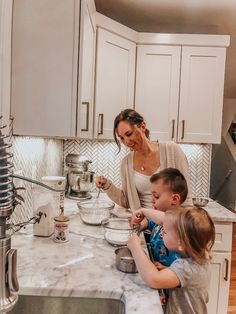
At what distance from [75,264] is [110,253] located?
172 mm

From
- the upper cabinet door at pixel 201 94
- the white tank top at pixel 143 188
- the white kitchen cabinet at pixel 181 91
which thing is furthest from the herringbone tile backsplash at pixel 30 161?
the upper cabinet door at pixel 201 94

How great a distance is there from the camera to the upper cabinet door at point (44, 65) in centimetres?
132

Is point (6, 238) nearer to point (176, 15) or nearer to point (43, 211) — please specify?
point (43, 211)

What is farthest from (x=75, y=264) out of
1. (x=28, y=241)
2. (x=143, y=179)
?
(x=143, y=179)

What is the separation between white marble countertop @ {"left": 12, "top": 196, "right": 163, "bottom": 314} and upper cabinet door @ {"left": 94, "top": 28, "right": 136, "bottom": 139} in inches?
42.0

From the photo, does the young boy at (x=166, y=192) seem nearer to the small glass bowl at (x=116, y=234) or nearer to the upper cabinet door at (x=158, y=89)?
the small glass bowl at (x=116, y=234)

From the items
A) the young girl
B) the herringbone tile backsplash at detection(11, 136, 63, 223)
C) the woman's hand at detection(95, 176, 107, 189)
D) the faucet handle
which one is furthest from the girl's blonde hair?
the woman's hand at detection(95, 176, 107, 189)

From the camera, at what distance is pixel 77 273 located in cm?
105

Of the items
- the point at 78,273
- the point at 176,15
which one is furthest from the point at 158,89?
the point at 78,273

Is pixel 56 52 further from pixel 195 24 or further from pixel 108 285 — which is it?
pixel 195 24

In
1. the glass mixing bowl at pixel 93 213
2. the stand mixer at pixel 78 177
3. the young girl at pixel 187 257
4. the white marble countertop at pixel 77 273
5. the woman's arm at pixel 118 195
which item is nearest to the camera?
the white marble countertop at pixel 77 273

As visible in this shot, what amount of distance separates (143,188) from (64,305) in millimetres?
951

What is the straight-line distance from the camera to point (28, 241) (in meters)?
1.34

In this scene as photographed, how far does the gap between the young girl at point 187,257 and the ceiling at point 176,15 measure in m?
1.82
